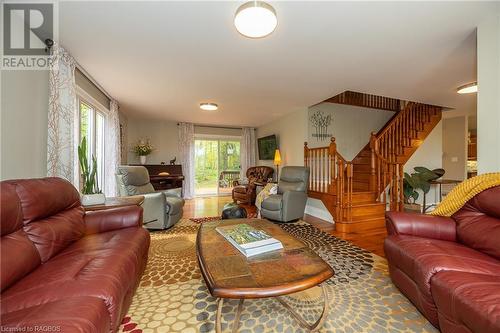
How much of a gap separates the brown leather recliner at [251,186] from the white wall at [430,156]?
3.39 meters

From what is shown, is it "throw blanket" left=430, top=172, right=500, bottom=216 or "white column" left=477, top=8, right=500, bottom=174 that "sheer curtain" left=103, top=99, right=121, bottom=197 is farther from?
"white column" left=477, top=8, right=500, bottom=174

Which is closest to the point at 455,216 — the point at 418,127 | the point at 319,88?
the point at 319,88

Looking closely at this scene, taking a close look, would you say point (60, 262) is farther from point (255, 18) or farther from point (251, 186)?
point (251, 186)

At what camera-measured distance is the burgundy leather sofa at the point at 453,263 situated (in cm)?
102

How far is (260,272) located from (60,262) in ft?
3.99

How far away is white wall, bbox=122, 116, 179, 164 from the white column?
6135 mm

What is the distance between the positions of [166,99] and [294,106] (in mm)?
2618

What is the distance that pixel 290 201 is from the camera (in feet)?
12.0

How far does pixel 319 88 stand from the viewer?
350 centimetres

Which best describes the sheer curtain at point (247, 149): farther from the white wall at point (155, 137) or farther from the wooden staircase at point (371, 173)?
the wooden staircase at point (371, 173)

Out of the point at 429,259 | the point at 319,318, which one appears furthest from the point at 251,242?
the point at 429,259

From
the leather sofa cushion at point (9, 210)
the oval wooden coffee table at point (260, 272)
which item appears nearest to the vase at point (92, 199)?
the leather sofa cushion at point (9, 210)

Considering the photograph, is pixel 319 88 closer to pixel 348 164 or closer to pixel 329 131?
pixel 348 164

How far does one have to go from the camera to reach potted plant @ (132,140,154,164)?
5.63 meters
